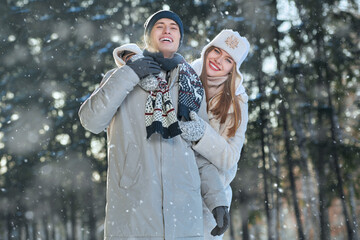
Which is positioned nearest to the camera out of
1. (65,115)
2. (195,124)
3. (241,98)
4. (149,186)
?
(149,186)

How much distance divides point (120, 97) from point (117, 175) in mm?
402

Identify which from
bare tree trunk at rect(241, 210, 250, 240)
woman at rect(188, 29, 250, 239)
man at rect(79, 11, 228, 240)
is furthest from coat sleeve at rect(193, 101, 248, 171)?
bare tree trunk at rect(241, 210, 250, 240)

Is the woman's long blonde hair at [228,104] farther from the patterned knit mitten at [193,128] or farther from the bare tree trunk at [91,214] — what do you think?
the bare tree trunk at [91,214]

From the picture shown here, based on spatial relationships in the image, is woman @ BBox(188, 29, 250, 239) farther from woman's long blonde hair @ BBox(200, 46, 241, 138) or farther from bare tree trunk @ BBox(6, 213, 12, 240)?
bare tree trunk @ BBox(6, 213, 12, 240)

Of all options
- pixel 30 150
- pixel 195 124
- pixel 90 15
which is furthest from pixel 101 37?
pixel 195 124

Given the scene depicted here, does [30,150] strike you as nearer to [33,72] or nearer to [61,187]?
[61,187]

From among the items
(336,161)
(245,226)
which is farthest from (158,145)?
(336,161)

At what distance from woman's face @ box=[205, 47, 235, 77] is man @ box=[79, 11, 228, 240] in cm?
81

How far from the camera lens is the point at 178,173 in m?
2.55

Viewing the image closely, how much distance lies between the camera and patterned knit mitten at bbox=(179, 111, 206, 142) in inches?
108

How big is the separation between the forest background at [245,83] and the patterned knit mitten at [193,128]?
6.52m

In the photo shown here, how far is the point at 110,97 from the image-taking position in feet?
8.27

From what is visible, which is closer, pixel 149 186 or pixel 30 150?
pixel 149 186

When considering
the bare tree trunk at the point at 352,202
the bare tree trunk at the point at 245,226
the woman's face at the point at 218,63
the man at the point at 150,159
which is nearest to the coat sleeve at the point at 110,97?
the man at the point at 150,159
